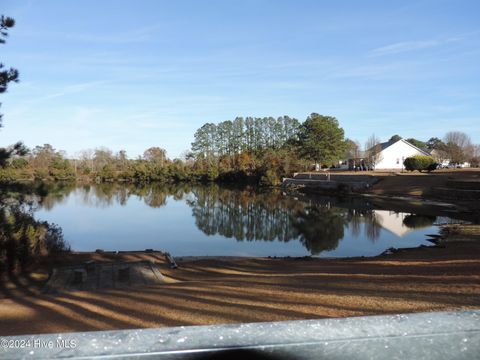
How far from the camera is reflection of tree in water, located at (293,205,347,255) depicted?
20.7 m

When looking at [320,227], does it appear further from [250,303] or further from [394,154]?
[394,154]

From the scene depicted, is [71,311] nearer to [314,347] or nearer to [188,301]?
[188,301]

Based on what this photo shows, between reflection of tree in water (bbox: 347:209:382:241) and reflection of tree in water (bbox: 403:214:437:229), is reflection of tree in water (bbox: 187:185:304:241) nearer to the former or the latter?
reflection of tree in water (bbox: 347:209:382:241)

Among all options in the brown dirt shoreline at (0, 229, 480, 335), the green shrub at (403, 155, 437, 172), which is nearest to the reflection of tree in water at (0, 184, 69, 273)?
the brown dirt shoreline at (0, 229, 480, 335)

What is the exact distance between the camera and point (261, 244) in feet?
70.0

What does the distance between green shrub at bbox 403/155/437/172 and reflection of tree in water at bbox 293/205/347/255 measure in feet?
80.6

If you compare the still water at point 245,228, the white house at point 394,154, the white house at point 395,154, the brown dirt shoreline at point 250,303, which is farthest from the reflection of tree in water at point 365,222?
the white house at point 395,154

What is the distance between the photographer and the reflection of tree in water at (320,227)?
814 inches

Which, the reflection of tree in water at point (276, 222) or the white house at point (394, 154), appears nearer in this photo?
the reflection of tree in water at point (276, 222)

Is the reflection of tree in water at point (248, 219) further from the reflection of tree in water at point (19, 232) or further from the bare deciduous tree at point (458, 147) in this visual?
the bare deciduous tree at point (458, 147)

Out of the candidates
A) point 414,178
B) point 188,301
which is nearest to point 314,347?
point 188,301

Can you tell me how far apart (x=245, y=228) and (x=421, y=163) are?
36571 mm

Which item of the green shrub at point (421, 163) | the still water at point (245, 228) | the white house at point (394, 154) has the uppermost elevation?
the white house at point (394, 154)

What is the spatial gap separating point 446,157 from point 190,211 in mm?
50409
